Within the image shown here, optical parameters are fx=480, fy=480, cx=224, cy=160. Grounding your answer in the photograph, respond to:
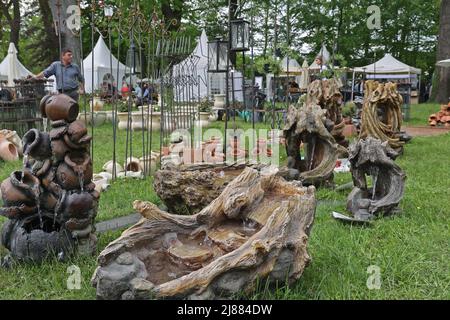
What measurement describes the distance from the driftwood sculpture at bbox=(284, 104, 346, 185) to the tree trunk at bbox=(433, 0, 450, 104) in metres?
12.6

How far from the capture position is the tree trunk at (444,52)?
15562 mm

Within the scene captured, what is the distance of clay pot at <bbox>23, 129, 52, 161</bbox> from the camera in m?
2.98

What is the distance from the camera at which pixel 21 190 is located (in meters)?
2.91

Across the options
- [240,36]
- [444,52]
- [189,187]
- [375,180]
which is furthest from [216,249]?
[444,52]

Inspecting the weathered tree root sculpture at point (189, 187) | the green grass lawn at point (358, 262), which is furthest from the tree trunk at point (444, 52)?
the weathered tree root sculpture at point (189, 187)

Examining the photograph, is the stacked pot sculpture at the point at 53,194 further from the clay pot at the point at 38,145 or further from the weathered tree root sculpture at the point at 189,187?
the weathered tree root sculpture at the point at 189,187

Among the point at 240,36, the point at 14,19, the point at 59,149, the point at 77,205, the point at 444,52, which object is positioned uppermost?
the point at 14,19

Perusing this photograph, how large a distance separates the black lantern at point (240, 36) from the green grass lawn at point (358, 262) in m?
1.90

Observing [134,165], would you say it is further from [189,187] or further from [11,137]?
[11,137]

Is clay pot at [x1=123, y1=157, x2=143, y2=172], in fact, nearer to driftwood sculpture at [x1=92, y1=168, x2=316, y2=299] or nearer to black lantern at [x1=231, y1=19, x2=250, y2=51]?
black lantern at [x1=231, y1=19, x2=250, y2=51]

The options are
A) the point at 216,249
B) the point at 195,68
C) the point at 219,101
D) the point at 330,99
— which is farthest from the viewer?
the point at 219,101

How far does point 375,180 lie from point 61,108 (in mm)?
2576

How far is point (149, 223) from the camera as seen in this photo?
2609mm
